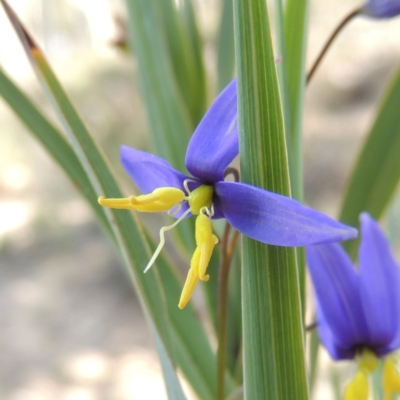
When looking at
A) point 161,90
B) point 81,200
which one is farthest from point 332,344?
point 81,200

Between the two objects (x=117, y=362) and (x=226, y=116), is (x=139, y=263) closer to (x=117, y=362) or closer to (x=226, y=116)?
(x=226, y=116)

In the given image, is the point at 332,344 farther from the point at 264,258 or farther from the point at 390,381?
the point at 264,258

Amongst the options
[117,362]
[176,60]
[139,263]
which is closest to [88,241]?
[117,362]

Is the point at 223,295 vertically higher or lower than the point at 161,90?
lower

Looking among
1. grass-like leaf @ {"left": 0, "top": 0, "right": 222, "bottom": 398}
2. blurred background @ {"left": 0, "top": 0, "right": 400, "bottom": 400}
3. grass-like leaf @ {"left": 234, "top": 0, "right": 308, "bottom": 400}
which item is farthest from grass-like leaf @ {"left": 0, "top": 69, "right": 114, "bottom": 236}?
blurred background @ {"left": 0, "top": 0, "right": 400, "bottom": 400}

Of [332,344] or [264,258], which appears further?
[332,344]

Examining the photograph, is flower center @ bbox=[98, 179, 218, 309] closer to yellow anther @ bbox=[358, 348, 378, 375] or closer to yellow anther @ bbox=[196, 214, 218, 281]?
yellow anther @ bbox=[196, 214, 218, 281]
